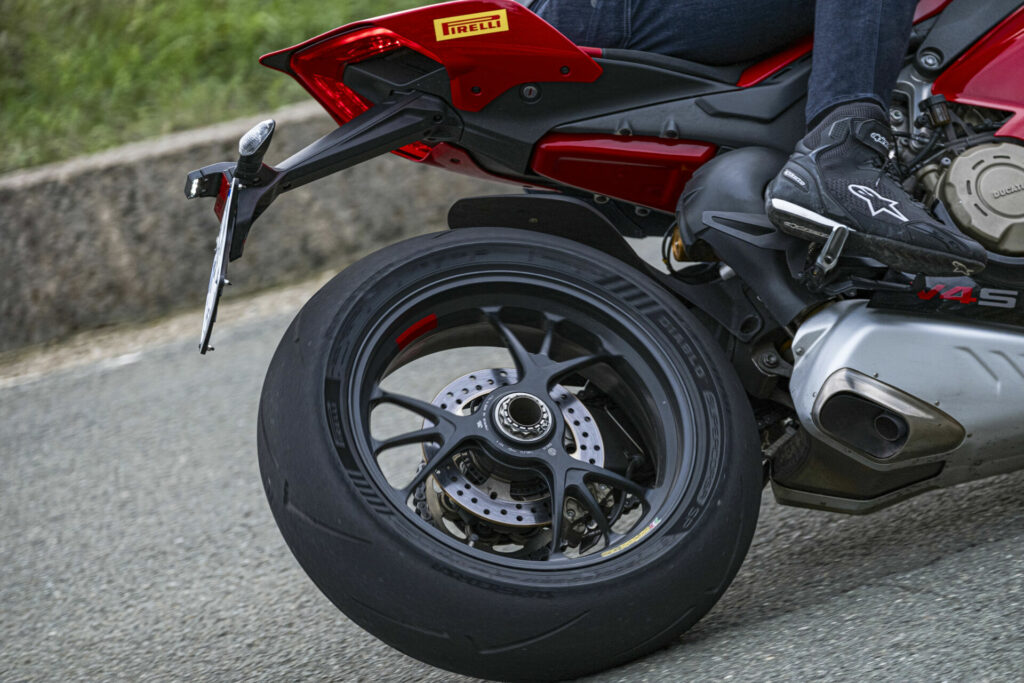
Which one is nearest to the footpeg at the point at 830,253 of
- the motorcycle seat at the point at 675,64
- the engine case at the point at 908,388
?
the engine case at the point at 908,388

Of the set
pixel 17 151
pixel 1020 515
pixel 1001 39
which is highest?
pixel 1001 39

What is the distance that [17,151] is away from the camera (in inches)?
197

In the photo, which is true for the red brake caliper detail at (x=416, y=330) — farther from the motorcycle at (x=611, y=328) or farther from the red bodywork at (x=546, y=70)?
the red bodywork at (x=546, y=70)

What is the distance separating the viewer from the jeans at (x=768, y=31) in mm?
2129

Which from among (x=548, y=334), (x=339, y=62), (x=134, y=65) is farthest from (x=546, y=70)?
(x=134, y=65)

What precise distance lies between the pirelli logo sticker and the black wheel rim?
45 centimetres

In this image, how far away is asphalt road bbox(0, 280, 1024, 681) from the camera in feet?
6.53

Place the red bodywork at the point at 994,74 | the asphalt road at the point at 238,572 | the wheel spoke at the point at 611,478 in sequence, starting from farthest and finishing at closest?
the red bodywork at the point at 994,74
the wheel spoke at the point at 611,478
the asphalt road at the point at 238,572

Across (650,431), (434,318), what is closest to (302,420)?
(434,318)

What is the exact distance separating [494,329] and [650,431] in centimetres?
36

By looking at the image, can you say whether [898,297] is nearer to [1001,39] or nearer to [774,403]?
[774,403]

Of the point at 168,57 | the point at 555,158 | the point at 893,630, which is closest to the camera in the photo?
the point at 893,630

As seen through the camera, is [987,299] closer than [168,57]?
Yes

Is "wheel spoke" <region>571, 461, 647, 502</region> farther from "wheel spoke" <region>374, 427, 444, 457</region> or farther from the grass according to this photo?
the grass
